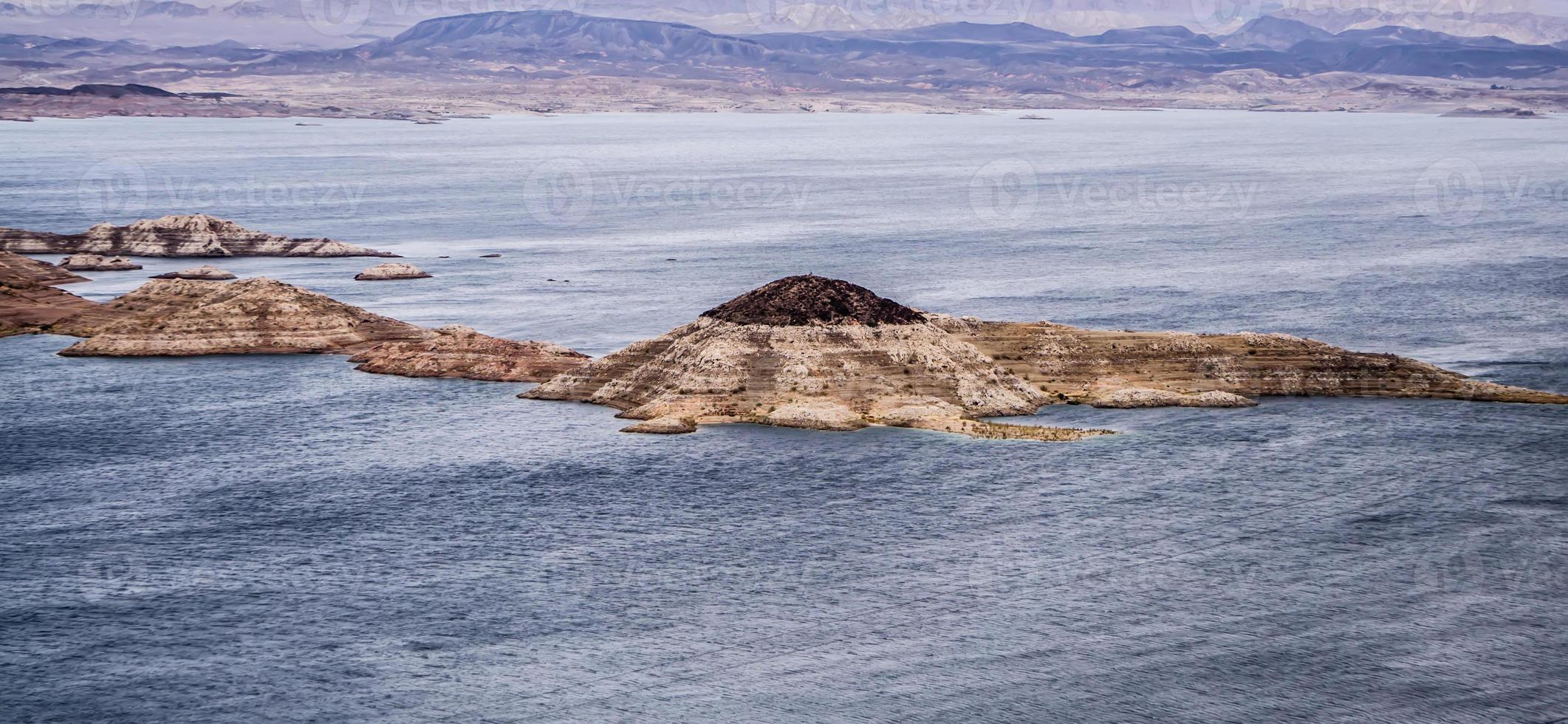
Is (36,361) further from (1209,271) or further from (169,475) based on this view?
(1209,271)

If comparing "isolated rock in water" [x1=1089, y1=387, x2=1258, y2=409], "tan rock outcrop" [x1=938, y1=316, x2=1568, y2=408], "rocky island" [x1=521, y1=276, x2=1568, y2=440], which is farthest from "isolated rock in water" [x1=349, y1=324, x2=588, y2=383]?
"isolated rock in water" [x1=1089, y1=387, x2=1258, y2=409]

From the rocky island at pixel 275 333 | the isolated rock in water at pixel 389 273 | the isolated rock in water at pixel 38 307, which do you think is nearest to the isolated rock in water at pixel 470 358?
the rocky island at pixel 275 333

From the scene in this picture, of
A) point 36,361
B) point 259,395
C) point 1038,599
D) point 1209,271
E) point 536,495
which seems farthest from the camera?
point 1209,271

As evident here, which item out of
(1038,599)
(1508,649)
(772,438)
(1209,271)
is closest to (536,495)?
(772,438)

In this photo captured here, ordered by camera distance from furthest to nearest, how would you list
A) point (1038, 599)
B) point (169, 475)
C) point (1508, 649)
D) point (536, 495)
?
point (169, 475), point (536, 495), point (1038, 599), point (1508, 649)

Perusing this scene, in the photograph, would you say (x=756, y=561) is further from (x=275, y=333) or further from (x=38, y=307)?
(x=38, y=307)

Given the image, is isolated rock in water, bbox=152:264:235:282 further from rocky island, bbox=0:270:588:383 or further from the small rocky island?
rocky island, bbox=0:270:588:383
